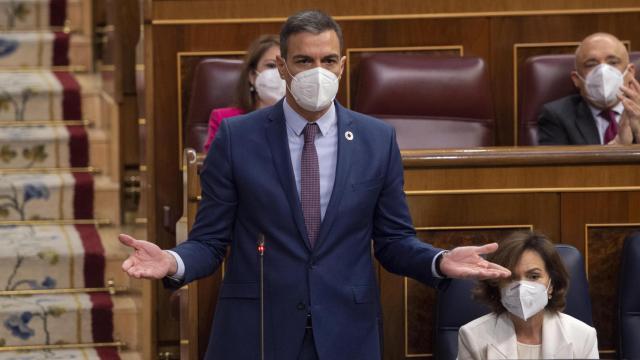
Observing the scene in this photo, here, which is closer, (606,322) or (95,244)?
(606,322)

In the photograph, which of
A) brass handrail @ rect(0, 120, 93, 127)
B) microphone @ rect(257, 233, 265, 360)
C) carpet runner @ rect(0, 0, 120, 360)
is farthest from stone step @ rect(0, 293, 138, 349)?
microphone @ rect(257, 233, 265, 360)

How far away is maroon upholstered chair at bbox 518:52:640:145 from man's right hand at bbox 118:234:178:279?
983 mm

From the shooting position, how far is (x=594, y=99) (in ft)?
6.22

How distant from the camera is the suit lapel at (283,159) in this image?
117 centimetres

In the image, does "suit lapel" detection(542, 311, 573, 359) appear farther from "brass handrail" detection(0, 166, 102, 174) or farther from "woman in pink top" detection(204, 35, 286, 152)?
"brass handrail" detection(0, 166, 102, 174)

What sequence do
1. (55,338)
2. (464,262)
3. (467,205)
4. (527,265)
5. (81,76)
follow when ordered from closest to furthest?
1. (464,262)
2. (527,265)
3. (467,205)
4. (55,338)
5. (81,76)

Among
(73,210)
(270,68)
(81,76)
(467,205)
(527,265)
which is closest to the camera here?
(527,265)

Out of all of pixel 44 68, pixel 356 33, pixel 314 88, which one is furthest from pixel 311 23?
pixel 44 68

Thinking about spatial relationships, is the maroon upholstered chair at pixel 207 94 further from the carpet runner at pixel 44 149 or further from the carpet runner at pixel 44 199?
the carpet runner at pixel 44 149

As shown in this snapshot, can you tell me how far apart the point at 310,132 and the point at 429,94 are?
31.0 inches

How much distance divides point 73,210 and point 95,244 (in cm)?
14

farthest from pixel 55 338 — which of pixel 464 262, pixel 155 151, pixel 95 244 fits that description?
pixel 464 262

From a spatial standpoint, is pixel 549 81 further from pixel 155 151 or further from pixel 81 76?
pixel 81 76

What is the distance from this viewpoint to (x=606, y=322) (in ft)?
5.07
